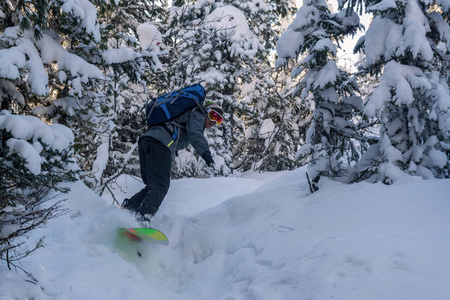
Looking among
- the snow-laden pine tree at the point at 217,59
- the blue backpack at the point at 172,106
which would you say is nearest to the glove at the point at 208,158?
the blue backpack at the point at 172,106

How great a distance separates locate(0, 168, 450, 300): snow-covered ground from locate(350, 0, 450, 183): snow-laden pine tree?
642 mm

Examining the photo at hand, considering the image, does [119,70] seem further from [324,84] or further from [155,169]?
[324,84]

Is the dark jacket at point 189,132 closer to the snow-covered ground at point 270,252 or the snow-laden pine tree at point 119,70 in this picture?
the snow-laden pine tree at point 119,70

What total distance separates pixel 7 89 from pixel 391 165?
4942 millimetres

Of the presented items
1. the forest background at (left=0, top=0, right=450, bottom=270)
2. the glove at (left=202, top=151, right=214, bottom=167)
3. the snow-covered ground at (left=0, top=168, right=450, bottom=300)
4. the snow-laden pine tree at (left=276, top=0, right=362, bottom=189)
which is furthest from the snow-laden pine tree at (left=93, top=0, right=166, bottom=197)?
the snow-laden pine tree at (left=276, top=0, right=362, bottom=189)

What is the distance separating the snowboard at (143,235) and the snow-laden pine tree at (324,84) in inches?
103

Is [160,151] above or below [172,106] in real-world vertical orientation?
below

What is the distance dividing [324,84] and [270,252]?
2.76 m

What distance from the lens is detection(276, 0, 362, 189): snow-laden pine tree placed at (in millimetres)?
5227

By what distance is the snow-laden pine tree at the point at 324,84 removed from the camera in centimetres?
523

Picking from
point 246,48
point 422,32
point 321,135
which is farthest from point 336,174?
point 246,48

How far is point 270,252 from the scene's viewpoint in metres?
3.67

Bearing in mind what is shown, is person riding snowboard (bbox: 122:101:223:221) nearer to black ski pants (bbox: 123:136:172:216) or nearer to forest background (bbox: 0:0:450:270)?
black ski pants (bbox: 123:136:172:216)

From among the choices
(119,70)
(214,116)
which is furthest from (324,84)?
(119,70)
